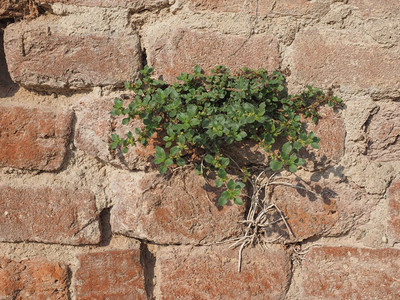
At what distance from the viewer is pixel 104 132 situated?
3.92 feet

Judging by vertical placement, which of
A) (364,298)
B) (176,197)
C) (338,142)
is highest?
(338,142)

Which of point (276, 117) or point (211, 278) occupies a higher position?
point (276, 117)

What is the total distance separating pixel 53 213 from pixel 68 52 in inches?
19.2

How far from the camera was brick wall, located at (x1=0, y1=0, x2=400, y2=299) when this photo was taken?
119 centimetres

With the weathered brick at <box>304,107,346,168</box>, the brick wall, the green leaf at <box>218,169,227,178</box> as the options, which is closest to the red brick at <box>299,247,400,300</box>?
the brick wall

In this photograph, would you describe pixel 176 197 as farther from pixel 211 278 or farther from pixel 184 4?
pixel 184 4

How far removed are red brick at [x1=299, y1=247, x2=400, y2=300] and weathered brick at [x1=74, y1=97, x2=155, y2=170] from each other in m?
0.61

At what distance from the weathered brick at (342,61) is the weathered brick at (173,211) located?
17.9 inches

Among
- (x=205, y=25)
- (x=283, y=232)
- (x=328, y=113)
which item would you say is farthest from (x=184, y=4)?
(x=283, y=232)

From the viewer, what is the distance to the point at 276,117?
3.88 ft

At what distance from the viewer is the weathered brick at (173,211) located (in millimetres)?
1206

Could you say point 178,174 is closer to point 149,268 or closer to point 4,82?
point 149,268

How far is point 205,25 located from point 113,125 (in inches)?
16.2

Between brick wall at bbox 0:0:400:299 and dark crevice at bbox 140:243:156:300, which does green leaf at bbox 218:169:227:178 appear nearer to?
brick wall at bbox 0:0:400:299
